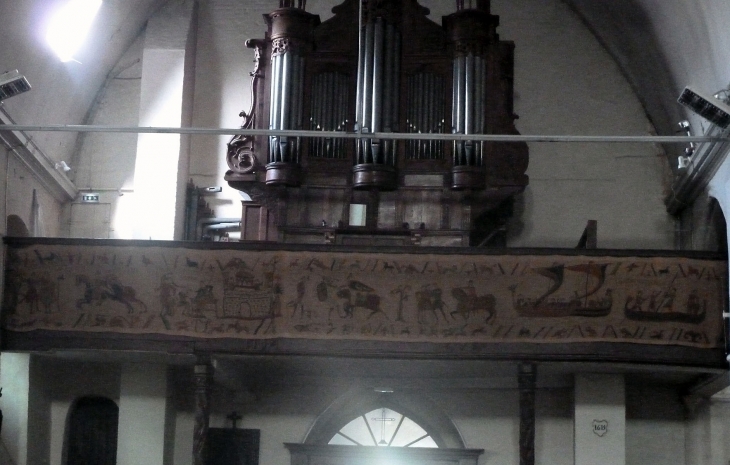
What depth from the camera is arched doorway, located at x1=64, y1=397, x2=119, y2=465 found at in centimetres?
1673

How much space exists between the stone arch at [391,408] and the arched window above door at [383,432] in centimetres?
8

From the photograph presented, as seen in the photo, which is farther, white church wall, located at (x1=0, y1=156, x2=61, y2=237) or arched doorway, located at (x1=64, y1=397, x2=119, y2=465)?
arched doorway, located at (x1=64, y1=397, x2=119, y2=465)

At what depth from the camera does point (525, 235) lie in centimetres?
1744

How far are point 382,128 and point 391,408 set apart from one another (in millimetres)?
3884

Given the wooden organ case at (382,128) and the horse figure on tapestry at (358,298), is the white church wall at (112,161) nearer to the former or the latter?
the wooden organ case at (382,128)

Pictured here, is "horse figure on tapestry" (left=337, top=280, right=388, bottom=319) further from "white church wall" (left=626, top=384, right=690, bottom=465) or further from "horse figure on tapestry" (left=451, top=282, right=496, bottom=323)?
"white church wall" (left=626, top=384, right=690, bottom=465)

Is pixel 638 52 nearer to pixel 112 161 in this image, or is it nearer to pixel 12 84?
pixel 112 161

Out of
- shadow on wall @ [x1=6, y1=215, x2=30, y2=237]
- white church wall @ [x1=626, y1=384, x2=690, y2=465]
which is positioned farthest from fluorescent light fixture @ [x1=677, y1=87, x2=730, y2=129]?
shadow on wall @ [x1=6, y1=215, x2=30, y2=237]

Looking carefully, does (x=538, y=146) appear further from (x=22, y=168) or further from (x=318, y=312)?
(x=22, y=168)

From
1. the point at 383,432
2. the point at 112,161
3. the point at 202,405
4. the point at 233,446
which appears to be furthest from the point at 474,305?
the point at 112,161

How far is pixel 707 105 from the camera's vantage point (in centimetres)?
1343

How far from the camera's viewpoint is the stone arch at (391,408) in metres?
16.8

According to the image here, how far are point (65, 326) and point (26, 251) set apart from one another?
1007 millimetres

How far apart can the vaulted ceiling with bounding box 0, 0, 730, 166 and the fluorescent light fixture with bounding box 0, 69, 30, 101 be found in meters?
0.84
